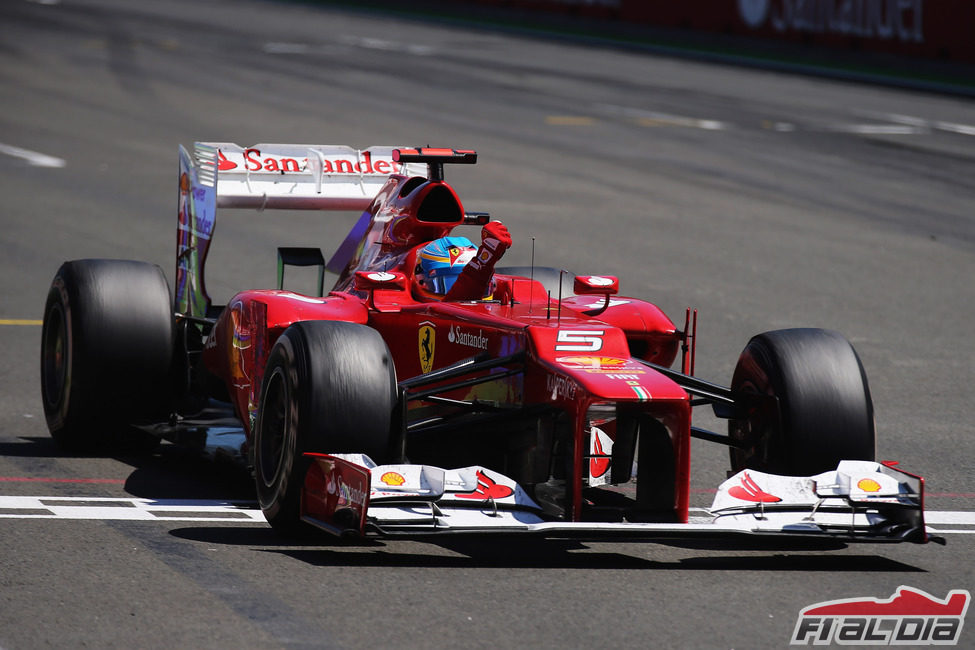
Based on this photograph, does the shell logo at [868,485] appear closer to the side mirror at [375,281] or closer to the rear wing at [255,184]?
the side mirror at [375,281]

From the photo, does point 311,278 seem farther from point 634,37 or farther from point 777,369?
point 634,37

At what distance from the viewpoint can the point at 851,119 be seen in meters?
29.1

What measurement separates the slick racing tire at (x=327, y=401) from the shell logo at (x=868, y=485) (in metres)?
2.00

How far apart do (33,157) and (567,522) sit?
16774 mm

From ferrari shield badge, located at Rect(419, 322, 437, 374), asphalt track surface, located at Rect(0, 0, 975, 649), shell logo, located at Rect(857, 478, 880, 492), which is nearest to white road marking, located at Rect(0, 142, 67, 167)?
asphalt track surface, located at Rect(0, 0, 975, 649)

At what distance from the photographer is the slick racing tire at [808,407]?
7.72 m

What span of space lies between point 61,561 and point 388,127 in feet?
63.7

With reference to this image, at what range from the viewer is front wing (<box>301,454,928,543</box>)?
6980 millimetres

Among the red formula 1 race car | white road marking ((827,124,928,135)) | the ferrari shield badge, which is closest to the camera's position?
the red formula 1 race car

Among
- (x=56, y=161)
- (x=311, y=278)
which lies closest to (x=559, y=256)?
(x=311, y=278)

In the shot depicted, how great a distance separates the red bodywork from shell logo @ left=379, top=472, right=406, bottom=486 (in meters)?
0.70

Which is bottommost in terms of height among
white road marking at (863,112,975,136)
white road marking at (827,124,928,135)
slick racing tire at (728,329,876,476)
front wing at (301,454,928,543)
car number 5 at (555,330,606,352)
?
front wing at (301,454,928,543)

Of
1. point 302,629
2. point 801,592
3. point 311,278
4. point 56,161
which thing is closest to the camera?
point 302,629

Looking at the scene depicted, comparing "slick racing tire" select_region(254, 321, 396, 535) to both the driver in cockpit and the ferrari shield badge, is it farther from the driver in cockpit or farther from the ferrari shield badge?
the driver in cockpit
